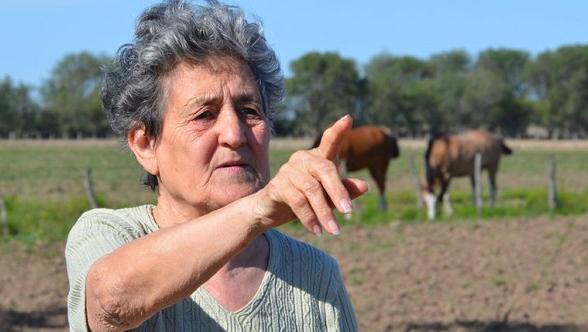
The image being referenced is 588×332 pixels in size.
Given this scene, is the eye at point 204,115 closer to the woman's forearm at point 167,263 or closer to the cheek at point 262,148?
the cheek at point 262,148

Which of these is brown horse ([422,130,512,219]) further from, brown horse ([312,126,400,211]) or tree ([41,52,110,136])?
tree ([41,52,110,136])

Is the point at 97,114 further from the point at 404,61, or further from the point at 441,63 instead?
the point at 441,63

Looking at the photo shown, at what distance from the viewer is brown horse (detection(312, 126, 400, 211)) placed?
1792 centimetres

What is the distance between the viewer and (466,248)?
1134cm

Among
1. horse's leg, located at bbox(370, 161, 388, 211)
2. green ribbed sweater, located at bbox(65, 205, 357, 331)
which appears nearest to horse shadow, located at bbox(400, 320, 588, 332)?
green ribbed sweater, located at bbox(65, 205, 357, 331)

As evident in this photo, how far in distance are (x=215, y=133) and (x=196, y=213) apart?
25 centimetres

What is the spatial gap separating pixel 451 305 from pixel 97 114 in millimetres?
74453

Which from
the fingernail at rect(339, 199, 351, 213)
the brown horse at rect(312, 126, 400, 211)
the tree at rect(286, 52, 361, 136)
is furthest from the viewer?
the tree at rect(286, 52, 361, 136)

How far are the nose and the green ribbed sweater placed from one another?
30cm

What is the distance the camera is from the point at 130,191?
2461 cm

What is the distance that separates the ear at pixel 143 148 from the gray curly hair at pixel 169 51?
1 cm

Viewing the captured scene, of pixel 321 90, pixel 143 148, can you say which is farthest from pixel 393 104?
pixel 143 148

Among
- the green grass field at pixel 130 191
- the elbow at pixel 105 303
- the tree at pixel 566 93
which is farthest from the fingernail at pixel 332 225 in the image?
the tree at pixel 566 93

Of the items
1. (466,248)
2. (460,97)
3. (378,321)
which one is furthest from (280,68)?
(460,97)
